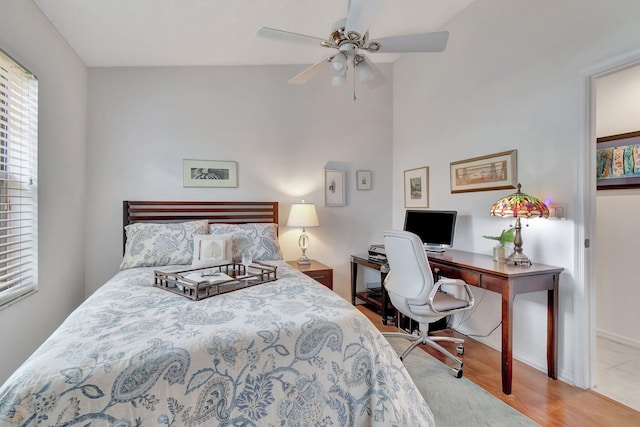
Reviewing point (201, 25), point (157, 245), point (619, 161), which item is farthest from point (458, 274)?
point (201, 25)

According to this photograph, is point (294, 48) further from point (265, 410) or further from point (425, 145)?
point (265, 410)

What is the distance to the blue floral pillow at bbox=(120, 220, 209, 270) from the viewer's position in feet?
8.73

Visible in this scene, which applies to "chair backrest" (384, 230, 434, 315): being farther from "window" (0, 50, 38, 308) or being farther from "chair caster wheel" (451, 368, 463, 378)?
"window" (0, 50, 38, 308)

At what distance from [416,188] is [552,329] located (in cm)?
194

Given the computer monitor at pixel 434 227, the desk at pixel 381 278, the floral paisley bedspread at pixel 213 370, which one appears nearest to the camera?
the floral paisley bedspread at pixel 213 370

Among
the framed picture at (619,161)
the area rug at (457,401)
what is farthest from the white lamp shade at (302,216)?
the framed picture at (619,161)

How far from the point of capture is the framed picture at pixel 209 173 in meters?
3.33

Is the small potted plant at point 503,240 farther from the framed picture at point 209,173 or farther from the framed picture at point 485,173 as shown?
the framed picture at point 209,173

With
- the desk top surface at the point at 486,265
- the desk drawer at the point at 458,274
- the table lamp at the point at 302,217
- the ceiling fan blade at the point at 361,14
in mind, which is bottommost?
the desk drawer at the point at 458,274

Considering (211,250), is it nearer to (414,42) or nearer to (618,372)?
(414,42)

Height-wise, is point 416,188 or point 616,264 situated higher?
point 416,188

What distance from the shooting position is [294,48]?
321cm

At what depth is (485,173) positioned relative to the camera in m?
2.76

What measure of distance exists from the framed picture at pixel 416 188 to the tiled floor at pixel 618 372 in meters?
1.94
